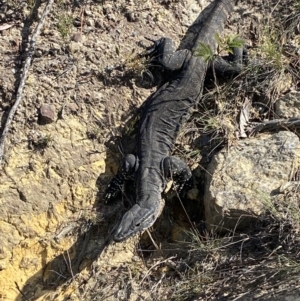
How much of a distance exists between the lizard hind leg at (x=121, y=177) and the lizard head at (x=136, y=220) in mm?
272

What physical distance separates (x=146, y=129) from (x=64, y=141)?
2.78 feet

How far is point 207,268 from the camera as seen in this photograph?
5434 mm

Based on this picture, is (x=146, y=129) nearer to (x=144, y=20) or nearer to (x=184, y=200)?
(x=184, y=200)

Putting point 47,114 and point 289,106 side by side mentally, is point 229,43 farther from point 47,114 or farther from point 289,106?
point 47,114

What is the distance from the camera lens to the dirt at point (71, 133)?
19.4 ft

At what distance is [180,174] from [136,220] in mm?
671

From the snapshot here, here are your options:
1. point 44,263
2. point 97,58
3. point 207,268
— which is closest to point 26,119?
point 97,58

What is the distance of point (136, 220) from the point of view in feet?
19.0

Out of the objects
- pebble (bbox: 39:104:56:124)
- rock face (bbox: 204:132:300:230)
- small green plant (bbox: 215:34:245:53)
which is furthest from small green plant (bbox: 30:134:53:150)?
small green plant (bbox: 215:34:245:53)

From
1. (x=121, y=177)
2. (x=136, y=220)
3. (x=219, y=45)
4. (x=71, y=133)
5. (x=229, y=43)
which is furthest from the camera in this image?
(x=219, y=45)

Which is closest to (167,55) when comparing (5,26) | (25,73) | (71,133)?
(71,133)

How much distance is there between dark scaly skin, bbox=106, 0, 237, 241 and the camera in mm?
6109

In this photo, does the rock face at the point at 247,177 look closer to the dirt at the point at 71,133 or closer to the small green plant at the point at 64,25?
the dirt at the point at 71,133

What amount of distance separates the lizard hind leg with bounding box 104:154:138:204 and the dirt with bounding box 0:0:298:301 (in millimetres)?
97
